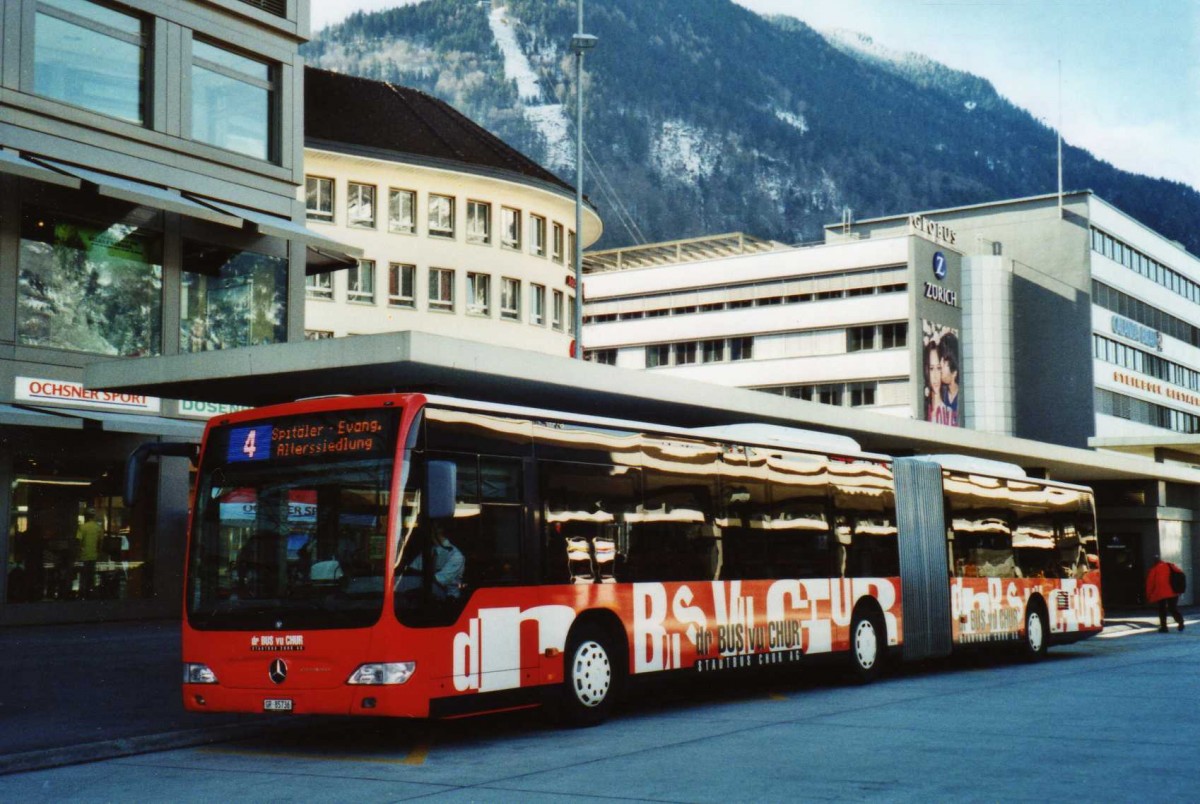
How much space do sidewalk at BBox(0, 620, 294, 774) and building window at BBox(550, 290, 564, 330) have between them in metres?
43.5

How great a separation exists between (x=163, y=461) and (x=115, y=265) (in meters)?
3.94

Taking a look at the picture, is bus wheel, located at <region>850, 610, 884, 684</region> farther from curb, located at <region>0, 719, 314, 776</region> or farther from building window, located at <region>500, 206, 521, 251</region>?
building window, located at <region>500, 206, 521, 251</region>

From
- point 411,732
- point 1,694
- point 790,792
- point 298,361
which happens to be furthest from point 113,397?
point 790,792

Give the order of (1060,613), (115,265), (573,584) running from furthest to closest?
1. (115,265)
2. (1060,613)
3. (573,584)

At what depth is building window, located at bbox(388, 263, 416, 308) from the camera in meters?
59.2

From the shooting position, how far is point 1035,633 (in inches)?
915

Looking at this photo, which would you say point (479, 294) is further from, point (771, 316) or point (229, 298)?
point (771, 316)

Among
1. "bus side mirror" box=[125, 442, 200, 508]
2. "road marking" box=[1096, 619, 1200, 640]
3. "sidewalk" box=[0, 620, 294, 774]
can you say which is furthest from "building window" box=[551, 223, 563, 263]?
"bus side mirror" box=[125, 442, 200, 508]

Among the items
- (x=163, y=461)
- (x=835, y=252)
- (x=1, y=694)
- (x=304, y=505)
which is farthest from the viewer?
(x=835, y=252)

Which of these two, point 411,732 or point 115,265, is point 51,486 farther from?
point 411,732

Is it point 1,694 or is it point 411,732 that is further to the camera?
point 1,694

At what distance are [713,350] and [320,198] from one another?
138 feet

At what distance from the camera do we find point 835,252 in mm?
88375

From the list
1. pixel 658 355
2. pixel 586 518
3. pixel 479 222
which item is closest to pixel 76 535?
pixel 586 518
